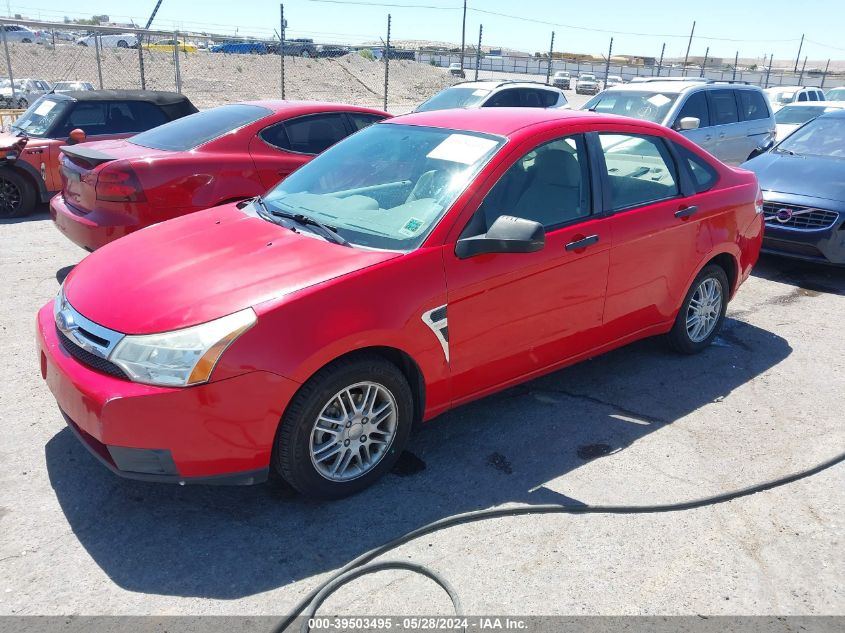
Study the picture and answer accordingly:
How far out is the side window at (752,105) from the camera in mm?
11352

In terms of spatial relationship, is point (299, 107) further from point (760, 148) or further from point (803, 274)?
point (760, 148)

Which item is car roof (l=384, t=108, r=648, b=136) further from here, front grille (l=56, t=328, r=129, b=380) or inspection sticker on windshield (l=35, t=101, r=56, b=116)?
inspection sticker on windshield (l=35, t=101, r=56, b=116)

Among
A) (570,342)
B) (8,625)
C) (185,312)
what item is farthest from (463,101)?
(8,625)

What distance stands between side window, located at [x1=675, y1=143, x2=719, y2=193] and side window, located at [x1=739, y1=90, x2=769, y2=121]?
7.37 metres

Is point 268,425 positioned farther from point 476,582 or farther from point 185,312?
point 476,582

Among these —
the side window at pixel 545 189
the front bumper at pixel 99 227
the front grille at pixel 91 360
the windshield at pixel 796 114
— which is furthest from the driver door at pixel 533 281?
the windshield at pixel 796 114

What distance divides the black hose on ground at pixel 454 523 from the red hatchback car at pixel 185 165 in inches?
161

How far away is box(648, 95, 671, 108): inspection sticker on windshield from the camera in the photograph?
1022cm

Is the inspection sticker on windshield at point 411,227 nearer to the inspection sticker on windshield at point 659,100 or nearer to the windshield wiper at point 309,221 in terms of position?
the windshield wiper at point 309,221

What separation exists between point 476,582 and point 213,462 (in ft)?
3.87

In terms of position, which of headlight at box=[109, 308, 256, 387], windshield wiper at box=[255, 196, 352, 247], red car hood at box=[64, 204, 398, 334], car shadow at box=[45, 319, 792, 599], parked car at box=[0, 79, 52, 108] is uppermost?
windshield wiper at box=[255, 196, 352, 247]

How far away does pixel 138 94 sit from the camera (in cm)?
945

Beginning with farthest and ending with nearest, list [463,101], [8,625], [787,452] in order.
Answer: [463,101]
[787,452]
[8,625]

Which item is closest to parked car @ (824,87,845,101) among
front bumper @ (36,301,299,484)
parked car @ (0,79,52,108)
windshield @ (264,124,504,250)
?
windshield @ (264,124,504,250)
